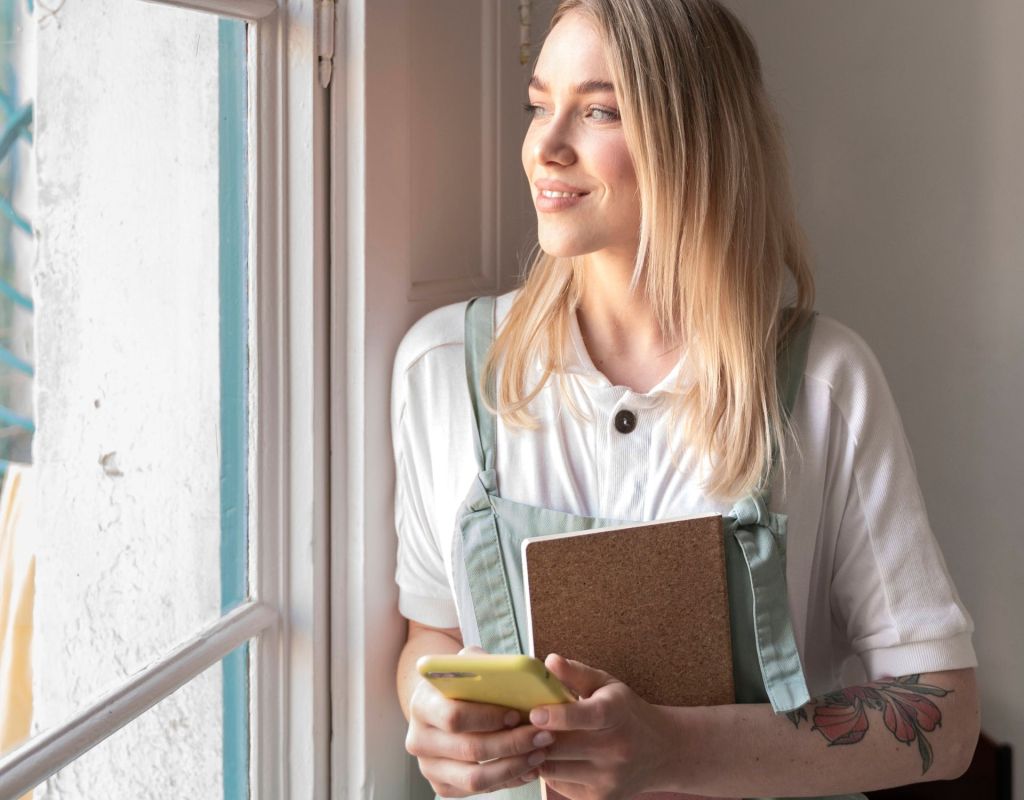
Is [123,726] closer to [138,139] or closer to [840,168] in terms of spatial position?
[138,139]

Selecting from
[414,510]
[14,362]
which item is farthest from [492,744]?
[14,362]

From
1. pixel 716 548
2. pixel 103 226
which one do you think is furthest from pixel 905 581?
pixel 103 226

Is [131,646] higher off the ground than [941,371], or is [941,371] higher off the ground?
[941,371]

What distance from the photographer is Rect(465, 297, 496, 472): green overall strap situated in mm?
1242

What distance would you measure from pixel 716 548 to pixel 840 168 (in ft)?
2.80

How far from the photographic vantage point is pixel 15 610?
85 cm

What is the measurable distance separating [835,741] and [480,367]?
0.57 m

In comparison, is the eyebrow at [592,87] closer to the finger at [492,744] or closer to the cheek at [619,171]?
the cheek at [619,171]

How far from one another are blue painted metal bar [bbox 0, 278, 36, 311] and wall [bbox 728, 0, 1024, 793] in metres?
1.29

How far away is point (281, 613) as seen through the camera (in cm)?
124

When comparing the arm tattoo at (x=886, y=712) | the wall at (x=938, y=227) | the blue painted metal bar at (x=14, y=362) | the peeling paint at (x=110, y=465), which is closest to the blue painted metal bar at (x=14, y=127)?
the blue painted metal bar at (x=14, y=362)

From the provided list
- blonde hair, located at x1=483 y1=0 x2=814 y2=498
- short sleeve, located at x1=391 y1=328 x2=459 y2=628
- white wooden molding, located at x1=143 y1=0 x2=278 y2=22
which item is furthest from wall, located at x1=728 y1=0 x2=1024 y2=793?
white wooden molding, located at x1=143 y1=0 x2=278 y2=22

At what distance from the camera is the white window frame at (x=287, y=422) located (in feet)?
3.83

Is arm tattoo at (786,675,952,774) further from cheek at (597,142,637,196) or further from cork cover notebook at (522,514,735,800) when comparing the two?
cheek at (597,142,637,196)
